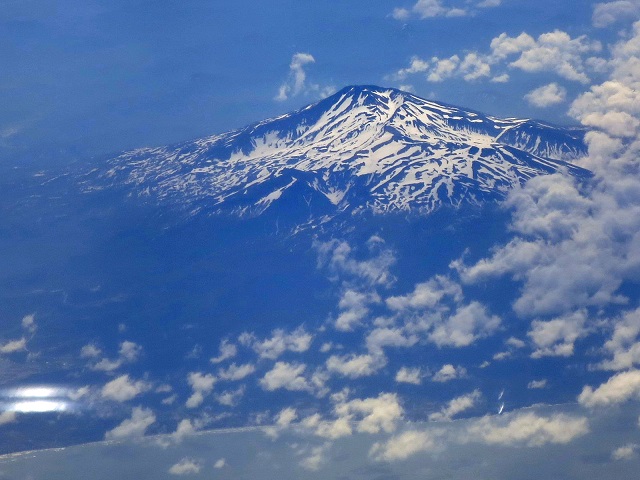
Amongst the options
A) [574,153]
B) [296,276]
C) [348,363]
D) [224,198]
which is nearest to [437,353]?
[348,363]

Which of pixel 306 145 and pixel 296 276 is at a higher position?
pixel 306 145

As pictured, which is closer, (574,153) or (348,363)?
(348,363)

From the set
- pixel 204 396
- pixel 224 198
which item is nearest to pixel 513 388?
pixel 204 396

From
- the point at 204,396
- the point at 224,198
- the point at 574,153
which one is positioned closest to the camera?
the point at 204,396

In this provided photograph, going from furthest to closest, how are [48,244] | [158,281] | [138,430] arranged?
[48,244] < [158,281] < [138,430]

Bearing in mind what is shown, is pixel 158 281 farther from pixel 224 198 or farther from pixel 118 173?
pixel 118 173

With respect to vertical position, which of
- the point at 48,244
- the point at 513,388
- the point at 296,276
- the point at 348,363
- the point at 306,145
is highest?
the point at 306,145
